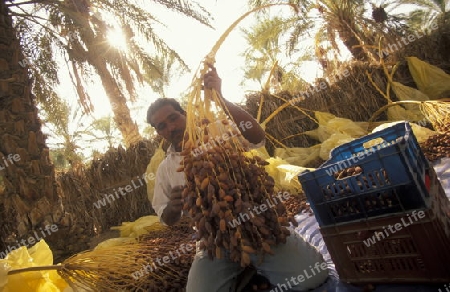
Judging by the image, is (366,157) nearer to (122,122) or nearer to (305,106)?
(305,106)

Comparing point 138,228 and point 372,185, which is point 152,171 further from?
point 372,185

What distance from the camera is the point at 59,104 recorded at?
593cm

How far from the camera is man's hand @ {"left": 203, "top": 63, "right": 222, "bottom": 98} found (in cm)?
188

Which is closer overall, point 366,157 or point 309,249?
point 366,157

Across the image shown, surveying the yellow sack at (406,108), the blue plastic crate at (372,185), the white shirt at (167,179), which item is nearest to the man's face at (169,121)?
the white shirt at (167,179)

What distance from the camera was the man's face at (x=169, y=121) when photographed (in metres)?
2.51

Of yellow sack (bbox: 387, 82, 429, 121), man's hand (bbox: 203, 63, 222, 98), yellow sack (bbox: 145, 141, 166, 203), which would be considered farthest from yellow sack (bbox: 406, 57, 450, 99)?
Result: man's hand (bbox: 203, 63, 222, 98)

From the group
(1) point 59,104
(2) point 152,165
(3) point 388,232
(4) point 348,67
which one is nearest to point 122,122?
(1) point 59,104

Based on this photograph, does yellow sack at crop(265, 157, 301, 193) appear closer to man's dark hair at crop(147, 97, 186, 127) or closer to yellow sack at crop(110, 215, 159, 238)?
man's dark hair at crop(147, 97, 186, 127)

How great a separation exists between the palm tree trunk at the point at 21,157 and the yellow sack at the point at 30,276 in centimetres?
138

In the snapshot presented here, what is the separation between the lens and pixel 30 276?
6.87 ft

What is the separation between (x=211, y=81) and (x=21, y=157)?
286 centimetres

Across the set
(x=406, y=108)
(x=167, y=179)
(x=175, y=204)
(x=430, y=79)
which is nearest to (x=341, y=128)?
(x=406, y=108)

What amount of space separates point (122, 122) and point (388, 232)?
7487 mm
